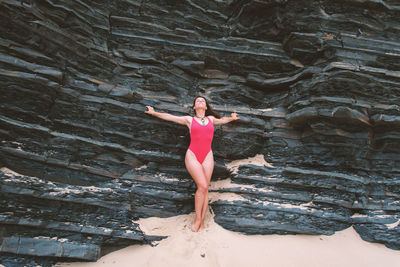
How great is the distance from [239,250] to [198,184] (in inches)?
47.7

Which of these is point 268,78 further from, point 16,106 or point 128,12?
point 16,106

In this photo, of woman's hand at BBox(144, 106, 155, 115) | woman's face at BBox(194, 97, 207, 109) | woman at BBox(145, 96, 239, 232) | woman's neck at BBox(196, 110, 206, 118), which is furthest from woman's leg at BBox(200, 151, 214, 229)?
woman's hand at BBox(144, 106, 155, 115)

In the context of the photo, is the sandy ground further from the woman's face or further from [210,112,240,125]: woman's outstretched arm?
the woman's face

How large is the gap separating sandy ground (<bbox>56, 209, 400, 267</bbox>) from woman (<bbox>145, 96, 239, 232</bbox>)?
0.32 meters

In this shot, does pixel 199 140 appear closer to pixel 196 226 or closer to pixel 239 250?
pixel 196 226

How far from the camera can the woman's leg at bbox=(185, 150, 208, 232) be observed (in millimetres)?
4152

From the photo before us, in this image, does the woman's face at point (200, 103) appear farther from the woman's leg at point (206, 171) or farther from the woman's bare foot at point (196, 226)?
the woman's bare foot at point (196, 226)

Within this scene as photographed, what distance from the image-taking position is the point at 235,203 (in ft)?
14.5

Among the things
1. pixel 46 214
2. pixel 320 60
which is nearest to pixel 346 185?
pixel 320 60

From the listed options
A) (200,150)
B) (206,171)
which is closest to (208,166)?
(206,171)

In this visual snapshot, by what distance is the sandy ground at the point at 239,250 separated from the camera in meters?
3.66

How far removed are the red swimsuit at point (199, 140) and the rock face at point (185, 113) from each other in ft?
1.34

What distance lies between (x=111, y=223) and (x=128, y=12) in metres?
4.31

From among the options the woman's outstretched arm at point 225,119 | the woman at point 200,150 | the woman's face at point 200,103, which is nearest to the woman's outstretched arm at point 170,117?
the woman at point 200,150
